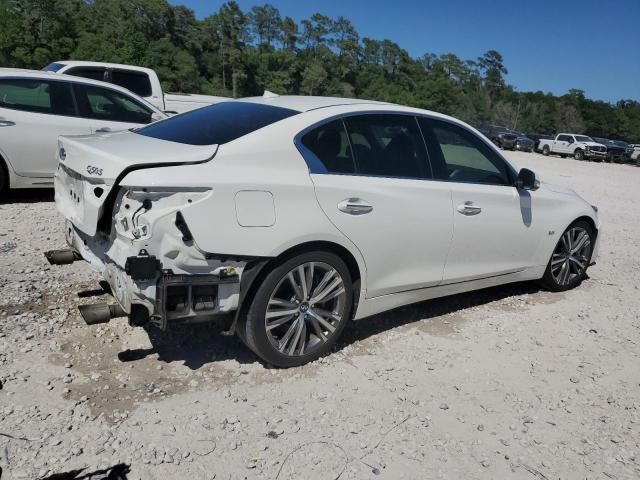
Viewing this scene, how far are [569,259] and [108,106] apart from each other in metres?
6.17

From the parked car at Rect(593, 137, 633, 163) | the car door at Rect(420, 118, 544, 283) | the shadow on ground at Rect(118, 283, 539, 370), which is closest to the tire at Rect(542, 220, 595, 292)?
the car door at Rect(420, 118, 544, 283)

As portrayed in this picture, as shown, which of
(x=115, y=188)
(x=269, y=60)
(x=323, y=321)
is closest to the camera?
(x=115, y=188)

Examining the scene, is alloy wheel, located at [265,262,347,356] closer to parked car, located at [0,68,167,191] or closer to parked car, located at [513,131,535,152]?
parked car, located at [0,68,167,191]

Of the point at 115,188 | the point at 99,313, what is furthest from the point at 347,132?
the point at 99,313

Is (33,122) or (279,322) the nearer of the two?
(279,322)

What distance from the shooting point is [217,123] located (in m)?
3.72

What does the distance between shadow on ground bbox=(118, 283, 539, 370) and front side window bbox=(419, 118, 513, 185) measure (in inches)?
47.5

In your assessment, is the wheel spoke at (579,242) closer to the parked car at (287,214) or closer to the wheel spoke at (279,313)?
the parked car at (287,214)

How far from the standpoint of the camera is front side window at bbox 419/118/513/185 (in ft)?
13.9

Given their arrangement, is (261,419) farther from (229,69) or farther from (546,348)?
(229,69)

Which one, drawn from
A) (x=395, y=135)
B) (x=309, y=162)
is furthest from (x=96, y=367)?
(x=395, y=135)

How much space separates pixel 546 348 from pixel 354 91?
361ft

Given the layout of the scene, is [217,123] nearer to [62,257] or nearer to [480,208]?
[62,257]

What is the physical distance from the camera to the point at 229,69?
341ft
